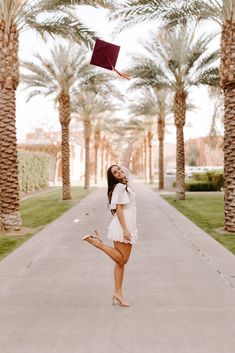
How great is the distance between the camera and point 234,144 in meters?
12.9

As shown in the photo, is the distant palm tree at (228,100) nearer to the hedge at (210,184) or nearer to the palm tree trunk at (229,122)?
the palm tree trunk at (229,122)

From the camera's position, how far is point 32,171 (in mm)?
32906

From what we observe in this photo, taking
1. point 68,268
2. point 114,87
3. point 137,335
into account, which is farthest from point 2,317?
point 114,87

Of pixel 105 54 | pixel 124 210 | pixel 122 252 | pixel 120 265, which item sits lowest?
pixel 120 265

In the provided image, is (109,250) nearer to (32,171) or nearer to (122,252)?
(122,252)

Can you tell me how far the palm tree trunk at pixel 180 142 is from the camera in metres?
25.0

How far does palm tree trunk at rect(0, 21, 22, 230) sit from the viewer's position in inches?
521

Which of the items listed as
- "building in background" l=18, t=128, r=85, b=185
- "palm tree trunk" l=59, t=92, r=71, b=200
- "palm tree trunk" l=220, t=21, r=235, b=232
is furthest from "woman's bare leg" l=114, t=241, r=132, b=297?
"building in background" l=18, t=128, r=85, b=185

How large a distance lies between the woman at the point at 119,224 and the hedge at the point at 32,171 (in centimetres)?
2329

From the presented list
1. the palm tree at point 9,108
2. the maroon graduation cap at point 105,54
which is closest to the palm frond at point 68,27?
the palm tree at point 9,108

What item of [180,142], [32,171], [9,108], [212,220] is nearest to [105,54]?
[9,108]

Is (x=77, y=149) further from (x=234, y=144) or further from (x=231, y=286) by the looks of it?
(x=231, y=286)

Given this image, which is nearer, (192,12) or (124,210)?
(124,210)

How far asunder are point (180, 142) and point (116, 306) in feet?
64.7
